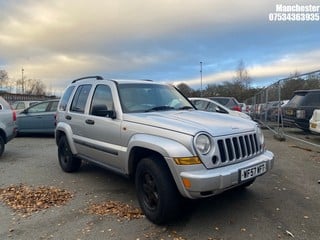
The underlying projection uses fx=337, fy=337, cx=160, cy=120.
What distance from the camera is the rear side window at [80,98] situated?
20.4 feet

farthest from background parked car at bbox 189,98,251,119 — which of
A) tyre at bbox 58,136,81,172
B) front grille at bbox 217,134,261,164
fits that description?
front grille at bbox 217,134,261,164

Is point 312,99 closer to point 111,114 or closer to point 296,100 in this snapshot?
point 296,100

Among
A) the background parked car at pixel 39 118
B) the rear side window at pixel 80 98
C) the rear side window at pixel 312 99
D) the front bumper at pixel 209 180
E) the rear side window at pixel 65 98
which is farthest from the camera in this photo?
the background parked car at pixel 39 118

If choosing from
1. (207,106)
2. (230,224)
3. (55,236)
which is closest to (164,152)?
(230,224)

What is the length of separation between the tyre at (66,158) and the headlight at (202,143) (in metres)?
3.60

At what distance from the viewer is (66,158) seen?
7.03 m

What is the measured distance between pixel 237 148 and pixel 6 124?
22.9ft

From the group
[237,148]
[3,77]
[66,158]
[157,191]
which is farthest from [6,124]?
[3,77]

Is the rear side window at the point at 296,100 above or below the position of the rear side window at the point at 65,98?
below

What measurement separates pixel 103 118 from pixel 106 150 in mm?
513

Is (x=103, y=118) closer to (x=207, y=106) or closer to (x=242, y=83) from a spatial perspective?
(x=207, y=106)

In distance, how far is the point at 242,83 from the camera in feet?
197

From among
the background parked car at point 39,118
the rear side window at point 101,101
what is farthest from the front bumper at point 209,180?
the background parked car at point 39,118

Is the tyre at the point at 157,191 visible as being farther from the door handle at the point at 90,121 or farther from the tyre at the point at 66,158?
the tyre at the point at 66,158
